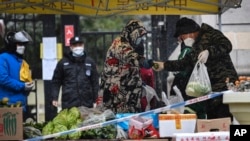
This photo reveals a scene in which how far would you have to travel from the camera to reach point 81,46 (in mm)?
10914

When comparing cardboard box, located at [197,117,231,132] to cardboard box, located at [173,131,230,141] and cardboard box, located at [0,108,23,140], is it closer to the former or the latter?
cardboard box, located at [173,131,230,141]

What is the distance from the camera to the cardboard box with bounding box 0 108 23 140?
7.91m

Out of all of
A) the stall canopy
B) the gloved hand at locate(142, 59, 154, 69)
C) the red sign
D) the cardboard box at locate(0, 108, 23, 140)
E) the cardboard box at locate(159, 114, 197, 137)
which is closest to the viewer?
the cardboard box at locate(159, 114, 197, 137)

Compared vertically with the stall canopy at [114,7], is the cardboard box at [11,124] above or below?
below

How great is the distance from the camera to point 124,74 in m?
10.1

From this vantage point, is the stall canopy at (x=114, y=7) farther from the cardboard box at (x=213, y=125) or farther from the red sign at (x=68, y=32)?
the red sign at (x=68, y=32)

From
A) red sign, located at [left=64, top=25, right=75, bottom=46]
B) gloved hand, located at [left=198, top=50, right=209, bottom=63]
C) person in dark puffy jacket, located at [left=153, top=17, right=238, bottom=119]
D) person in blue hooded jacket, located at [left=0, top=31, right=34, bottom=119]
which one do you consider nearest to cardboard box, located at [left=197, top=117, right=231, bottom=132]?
person in dark puffy jacket, located at [left=153, top=17, right=238, bottom=119]

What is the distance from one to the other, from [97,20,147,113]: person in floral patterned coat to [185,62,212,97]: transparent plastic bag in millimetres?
1102

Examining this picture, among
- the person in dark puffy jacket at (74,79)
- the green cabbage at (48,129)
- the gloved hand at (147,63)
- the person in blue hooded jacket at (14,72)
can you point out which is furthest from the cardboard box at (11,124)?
the gloved hand at (147,63)

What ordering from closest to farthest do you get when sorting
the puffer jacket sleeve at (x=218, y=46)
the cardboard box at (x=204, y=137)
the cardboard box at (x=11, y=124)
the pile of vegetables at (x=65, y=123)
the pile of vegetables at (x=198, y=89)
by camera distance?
the cardboard box at (x=204, y=137), the cardboard box at (x=11, y=124), the pile of vegetables at (x=65, y=123), the pile of vegetables at (x=198, y=89), the puffer jacket sleeve at (x=218, y=46)

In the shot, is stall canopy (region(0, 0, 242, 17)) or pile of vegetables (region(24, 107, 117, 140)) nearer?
pile of vegetables (region(24, 107, 117, 140))

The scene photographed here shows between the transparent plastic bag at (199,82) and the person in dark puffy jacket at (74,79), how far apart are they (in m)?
2.20

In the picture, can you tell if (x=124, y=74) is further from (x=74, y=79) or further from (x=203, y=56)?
(x=203, y=56)

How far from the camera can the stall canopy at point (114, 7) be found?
393 inches
